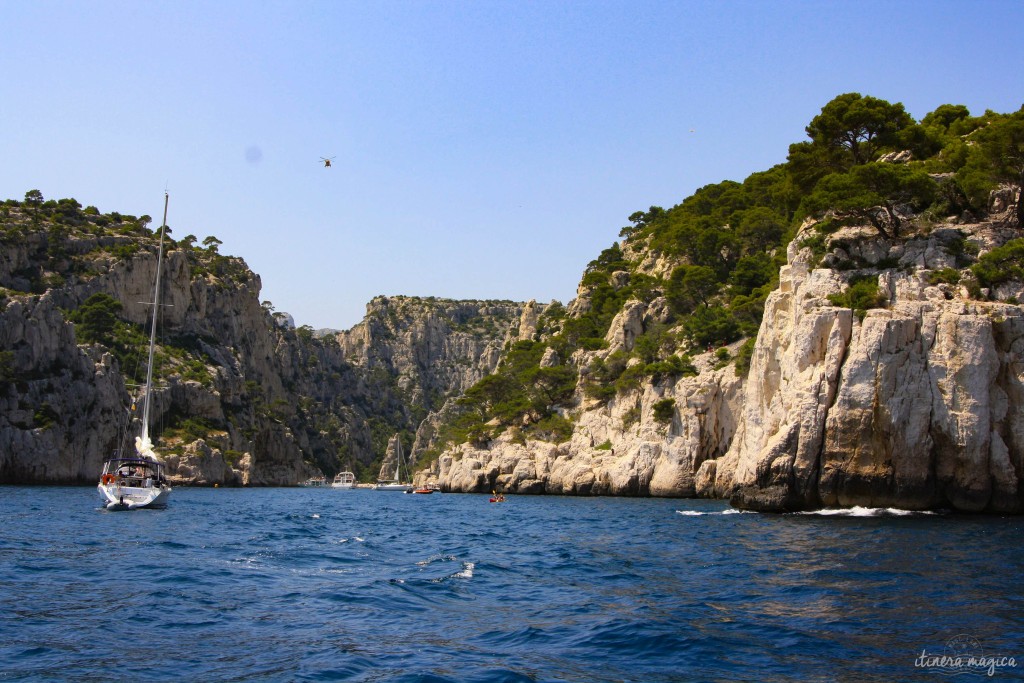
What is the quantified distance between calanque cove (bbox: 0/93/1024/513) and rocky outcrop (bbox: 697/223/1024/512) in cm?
9

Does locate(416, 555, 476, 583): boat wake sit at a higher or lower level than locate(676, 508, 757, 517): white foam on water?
lower

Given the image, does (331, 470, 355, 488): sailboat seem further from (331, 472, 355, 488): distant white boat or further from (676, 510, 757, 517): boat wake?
(676, 510, 757, 517): boat wake

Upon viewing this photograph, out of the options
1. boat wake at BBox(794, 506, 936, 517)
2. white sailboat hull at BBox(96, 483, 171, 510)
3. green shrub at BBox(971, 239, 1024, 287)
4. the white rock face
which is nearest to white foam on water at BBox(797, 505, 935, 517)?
boat wake at BBox(794, 506, 936, 517)

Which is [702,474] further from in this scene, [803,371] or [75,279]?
[75,279]

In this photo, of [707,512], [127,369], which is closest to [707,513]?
[707,512]

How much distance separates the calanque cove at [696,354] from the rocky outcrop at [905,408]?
0.28 ft

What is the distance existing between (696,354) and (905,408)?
28.6 m

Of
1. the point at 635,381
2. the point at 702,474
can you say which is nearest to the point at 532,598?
the point at 702,474

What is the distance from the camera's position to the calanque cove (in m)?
32.2

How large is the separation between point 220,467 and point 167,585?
79731mm

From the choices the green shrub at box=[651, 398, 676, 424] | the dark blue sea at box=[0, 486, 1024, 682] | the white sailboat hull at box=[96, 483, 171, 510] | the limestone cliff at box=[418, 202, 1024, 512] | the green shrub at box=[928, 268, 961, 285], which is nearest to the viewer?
the dark blue sea at box=[0, 486, 1024, 682]

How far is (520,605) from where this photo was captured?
15.5 m

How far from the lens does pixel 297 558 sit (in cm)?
2161

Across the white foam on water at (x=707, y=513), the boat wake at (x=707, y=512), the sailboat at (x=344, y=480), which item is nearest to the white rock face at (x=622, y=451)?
the white foam on water at (x=707, y=513)
